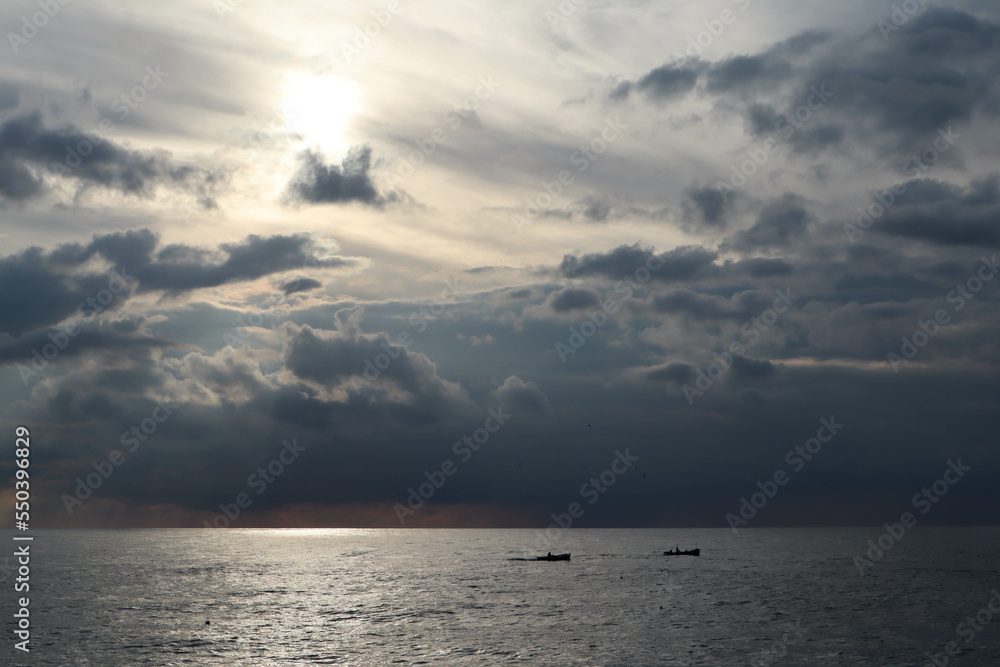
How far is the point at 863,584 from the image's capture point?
158 metres

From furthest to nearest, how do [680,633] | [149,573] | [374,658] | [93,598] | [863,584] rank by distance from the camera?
[149,573], [863,584], [93,598], [680,633], [374,658]

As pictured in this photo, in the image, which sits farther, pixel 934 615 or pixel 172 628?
pixel 934 615

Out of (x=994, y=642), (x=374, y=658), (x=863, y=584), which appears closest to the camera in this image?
(x=374, y=658)

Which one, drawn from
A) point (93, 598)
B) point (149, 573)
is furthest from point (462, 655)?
point (149, 573)

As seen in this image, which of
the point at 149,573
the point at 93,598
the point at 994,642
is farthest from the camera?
the point at 149,573

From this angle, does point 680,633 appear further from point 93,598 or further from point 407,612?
point 93,598

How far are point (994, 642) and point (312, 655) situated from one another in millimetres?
78696

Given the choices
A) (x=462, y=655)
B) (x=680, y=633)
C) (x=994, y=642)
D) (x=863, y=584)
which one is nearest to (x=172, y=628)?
(x=462, y=655)

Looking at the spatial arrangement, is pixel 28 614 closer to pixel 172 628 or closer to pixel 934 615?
pixel 172 628

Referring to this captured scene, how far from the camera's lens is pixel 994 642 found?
8800 centimetres

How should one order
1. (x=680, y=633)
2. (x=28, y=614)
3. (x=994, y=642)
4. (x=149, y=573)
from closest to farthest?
1. (x=994, y=642)
2. (x=680, y=633)
3. (x=28, y=614)
4. (x=149, y=573)

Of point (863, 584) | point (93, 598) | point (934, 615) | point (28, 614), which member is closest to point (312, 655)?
point (28, 614)

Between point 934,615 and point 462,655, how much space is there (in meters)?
75.2

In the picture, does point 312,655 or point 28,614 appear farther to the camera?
point 28,614
